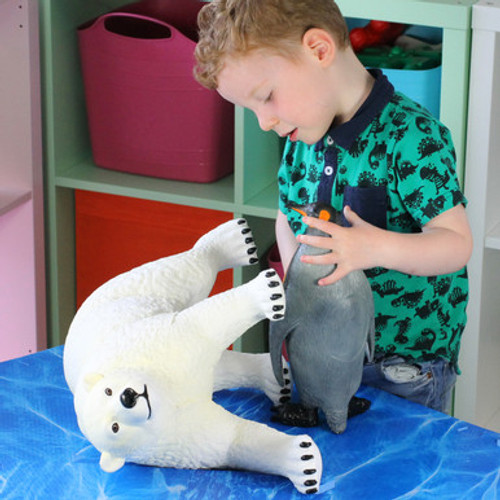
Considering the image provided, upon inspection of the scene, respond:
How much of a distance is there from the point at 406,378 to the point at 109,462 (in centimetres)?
41

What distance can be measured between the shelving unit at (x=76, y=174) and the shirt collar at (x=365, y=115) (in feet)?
1.59

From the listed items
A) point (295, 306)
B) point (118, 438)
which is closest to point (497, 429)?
point (295, 306)

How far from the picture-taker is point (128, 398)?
84 centimetres

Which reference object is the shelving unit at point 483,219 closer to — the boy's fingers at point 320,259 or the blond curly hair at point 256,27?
the blond curly hair at point 256,27

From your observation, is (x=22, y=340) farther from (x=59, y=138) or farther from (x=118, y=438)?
(x=118, y=438)

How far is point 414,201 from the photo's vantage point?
1.02 metres

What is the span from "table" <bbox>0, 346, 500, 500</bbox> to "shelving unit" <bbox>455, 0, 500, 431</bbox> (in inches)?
16.2

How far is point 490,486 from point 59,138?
1081 millimetres

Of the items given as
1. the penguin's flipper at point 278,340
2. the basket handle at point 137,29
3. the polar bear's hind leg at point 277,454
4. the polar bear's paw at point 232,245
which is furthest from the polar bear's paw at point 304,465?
the basket handle at point 137,29

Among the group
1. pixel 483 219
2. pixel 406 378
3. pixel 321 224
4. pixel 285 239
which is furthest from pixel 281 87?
pixel 483 219

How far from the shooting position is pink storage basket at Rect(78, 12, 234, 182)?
1.61 meters

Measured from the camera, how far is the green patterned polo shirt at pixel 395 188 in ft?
3.35

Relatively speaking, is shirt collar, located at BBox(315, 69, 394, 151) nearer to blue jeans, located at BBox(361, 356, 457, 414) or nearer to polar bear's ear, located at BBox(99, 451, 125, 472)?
blue jeans, located at BBox(361, 356, 457, 414)

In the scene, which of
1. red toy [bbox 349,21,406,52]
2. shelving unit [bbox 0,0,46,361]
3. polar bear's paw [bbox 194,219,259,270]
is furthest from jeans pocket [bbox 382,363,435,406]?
shelving unit [bbox 0,0,46,361]
